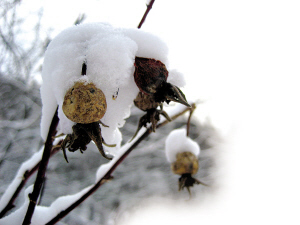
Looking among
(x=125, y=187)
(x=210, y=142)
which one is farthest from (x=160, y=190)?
(x=210, y=142)

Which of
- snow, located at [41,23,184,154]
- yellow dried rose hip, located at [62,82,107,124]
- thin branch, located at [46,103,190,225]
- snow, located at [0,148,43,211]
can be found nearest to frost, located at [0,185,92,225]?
thin branch, located at [46,103,190,225]

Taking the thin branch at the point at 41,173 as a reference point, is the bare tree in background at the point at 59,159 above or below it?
below

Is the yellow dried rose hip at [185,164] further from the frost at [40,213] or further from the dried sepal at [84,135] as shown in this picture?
the dried sepal at [84,135]

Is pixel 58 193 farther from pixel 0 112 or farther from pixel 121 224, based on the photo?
pixel 0 112

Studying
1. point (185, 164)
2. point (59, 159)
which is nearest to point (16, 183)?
point (185, 164)

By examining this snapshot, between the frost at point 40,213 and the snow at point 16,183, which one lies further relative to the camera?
the snow at point 16,183

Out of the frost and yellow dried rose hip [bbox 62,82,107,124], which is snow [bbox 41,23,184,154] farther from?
the frost

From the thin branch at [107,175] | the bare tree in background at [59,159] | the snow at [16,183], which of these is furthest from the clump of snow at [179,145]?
the bare tree in background at [59,159]

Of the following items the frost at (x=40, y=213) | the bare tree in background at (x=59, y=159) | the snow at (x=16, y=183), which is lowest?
the bare tree in background at (x=59, y=159)
